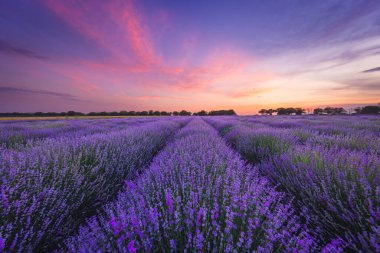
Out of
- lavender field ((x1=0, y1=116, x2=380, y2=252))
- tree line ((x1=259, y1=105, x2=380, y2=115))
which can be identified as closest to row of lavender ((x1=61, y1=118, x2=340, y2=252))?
lavender field ((x1=0, y1=116, x2=380, y2=252))

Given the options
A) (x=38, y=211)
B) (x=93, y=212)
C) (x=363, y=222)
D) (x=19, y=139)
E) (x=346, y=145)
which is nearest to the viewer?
(x=363, y=222)

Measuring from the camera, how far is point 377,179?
1617 millimetres

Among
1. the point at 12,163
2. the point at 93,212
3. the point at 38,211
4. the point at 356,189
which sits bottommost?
the point at 93,212

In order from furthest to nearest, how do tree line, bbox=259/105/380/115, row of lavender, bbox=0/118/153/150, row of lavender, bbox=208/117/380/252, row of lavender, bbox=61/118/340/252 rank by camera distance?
1. tree line, bbox=259/105/380/115
2. row of lavender, bbox=0/118/153/150
3. row of lavender, bbox=208/117/380/252
4. row of lavender, bbox=61/118/340/252

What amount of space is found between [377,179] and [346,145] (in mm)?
2161

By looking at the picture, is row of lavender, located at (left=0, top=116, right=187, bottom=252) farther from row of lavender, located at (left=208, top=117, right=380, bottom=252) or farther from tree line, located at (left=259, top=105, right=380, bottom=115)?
tree line, located at (left=259, top=105, right=380, bottom=115)

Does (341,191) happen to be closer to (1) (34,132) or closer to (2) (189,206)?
(2) (189,206)

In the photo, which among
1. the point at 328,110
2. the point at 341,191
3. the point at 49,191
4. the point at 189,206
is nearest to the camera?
the point at 189,206

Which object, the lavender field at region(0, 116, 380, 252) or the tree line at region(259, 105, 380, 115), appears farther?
the tree line at region(259, 105, 380, 115)

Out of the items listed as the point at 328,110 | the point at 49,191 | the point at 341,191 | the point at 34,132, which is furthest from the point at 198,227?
the point at 328,110

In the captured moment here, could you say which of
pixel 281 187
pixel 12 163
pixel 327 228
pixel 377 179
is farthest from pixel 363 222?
pixel 12 163

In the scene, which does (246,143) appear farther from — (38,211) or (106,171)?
(38,211)

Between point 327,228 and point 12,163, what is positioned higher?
point 12,163

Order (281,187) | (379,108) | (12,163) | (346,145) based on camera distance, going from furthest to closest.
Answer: (379,108)
(346,145)
(281,187)
(12,163)
